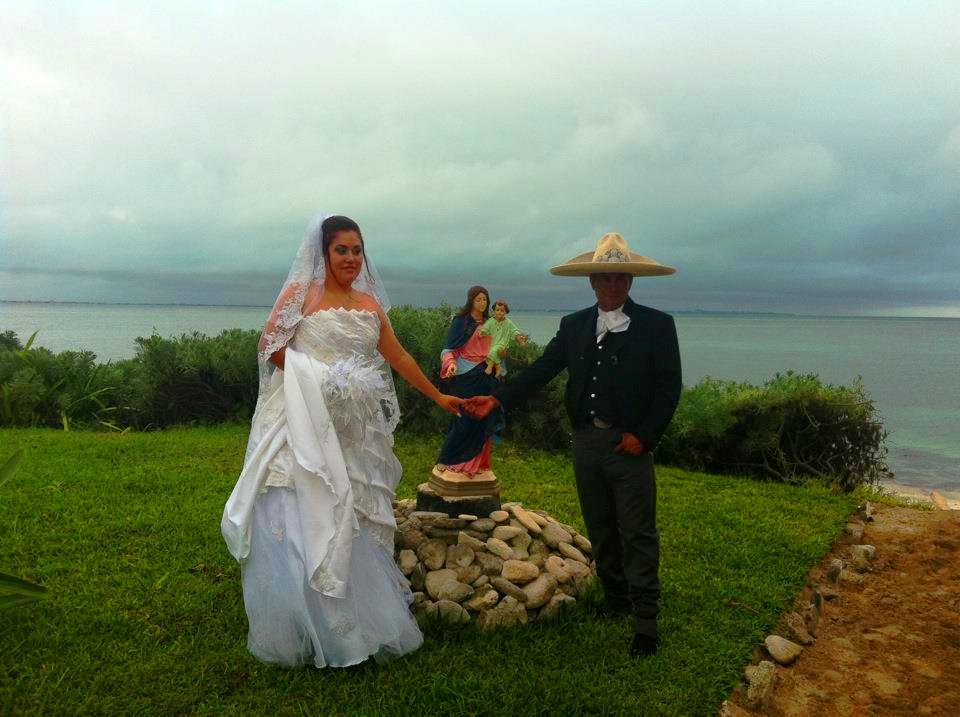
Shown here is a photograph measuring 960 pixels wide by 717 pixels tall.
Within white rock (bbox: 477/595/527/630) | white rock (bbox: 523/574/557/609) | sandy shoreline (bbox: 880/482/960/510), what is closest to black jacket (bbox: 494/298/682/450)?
white rock (bbox: 523/574/557/609)

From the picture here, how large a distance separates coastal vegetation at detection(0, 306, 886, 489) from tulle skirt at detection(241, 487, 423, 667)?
5925mm

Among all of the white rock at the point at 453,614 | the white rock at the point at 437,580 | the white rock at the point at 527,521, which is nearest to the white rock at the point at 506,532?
the white rock at the point at 527,521

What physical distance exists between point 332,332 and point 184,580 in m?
2.50

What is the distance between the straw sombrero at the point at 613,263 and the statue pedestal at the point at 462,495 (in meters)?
1.93

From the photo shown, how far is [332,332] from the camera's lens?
416 centimetres

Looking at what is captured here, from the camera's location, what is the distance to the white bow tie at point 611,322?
4.32 metres

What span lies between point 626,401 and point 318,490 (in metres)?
1.81

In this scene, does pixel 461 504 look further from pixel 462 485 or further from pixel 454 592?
pixel 454 592

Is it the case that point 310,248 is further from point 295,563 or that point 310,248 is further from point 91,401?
point 91,401

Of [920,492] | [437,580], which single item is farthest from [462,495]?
[920,492]

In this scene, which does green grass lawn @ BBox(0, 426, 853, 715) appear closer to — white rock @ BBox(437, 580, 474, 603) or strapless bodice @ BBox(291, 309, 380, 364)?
white rock @ BBox(437, 580, 474, 603)

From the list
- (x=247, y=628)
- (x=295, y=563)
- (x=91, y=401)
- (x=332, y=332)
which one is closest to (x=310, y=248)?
(x=332, y=332)

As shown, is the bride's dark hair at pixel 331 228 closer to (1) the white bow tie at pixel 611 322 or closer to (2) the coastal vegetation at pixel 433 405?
(1) the white bow tie at pixel 611 322

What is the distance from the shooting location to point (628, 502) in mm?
4285
